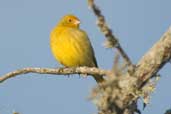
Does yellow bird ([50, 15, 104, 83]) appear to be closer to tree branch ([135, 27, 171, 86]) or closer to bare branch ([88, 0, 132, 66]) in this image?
tree branch ([135, 27, 171, 86])

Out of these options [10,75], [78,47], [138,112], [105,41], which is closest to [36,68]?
[10,75]

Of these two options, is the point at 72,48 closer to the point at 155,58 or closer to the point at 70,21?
the point at 70,21

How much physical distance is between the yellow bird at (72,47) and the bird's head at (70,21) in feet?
1.20

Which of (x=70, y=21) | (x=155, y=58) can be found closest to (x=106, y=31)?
(x=155, y=58)

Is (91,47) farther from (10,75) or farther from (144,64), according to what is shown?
(144,64)

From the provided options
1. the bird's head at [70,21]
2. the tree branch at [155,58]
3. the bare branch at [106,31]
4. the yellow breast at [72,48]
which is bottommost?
the bare branch at [106,31]

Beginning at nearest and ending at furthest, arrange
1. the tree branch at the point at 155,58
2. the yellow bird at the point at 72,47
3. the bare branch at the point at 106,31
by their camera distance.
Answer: the bare branch at the point at 106,31 < the tree branch at the point at 155,58 < the yellow bird at the point at 72,47

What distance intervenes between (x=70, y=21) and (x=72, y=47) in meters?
1.21

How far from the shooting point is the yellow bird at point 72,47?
27.9 ft

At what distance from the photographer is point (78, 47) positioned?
28.5 feet

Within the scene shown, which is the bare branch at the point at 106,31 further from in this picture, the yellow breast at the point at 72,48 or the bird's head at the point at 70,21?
the bird's head at the point at 70,21

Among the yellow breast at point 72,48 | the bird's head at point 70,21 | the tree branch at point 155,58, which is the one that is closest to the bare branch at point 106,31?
the tree branch at point 155,58

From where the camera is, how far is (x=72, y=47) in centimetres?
859

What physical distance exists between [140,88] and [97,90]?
0.93 meters
